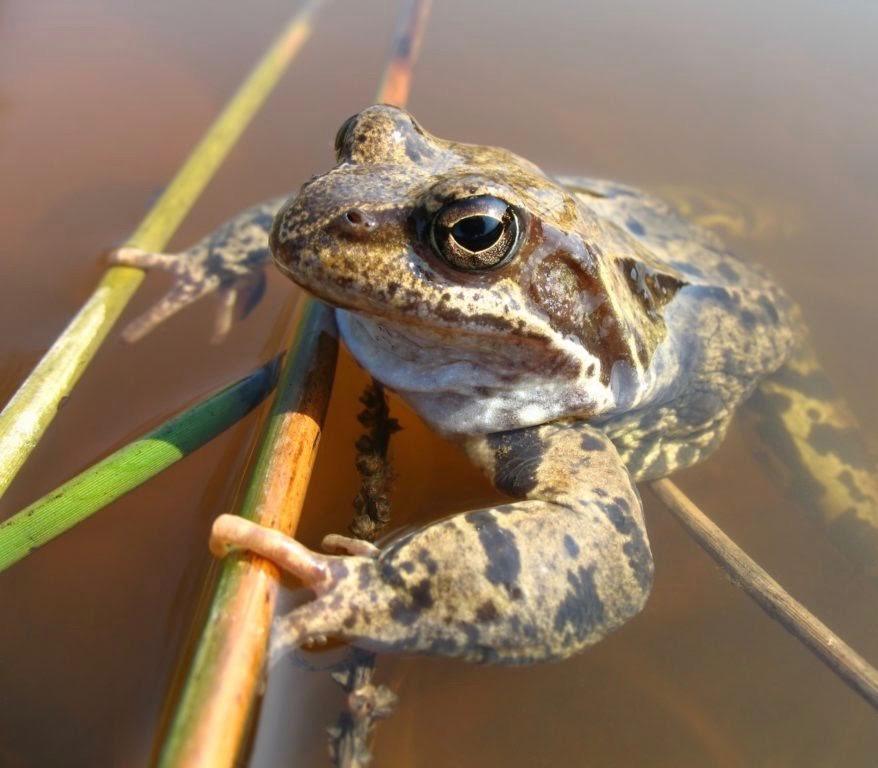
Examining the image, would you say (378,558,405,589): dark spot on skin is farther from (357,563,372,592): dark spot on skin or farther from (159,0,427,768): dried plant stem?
(159,0,427,768): dried plant stem

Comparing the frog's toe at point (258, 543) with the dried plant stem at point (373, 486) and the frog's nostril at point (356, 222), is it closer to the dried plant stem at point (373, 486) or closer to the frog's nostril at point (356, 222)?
the dried plant stem at point (373, 486)

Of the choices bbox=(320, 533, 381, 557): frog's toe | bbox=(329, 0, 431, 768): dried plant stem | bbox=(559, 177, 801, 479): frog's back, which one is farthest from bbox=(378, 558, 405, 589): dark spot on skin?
bbox=(559, 177, 801, 479): frog's back

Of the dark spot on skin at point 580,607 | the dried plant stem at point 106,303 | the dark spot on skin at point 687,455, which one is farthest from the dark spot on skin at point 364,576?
the dark spot on skin at point 687,455

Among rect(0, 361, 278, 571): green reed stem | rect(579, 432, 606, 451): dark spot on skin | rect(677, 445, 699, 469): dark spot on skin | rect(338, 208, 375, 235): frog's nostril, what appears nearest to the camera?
rect(0, 361, 278, 571): green reed stem

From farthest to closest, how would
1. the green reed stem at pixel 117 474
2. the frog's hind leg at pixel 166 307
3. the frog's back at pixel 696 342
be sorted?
the frog's hind leg at pixel 166 307 < the frog's back at pixel 696 342 < the green reed stem at pixel 117 474

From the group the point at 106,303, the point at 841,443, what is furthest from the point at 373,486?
the point at 841,443
